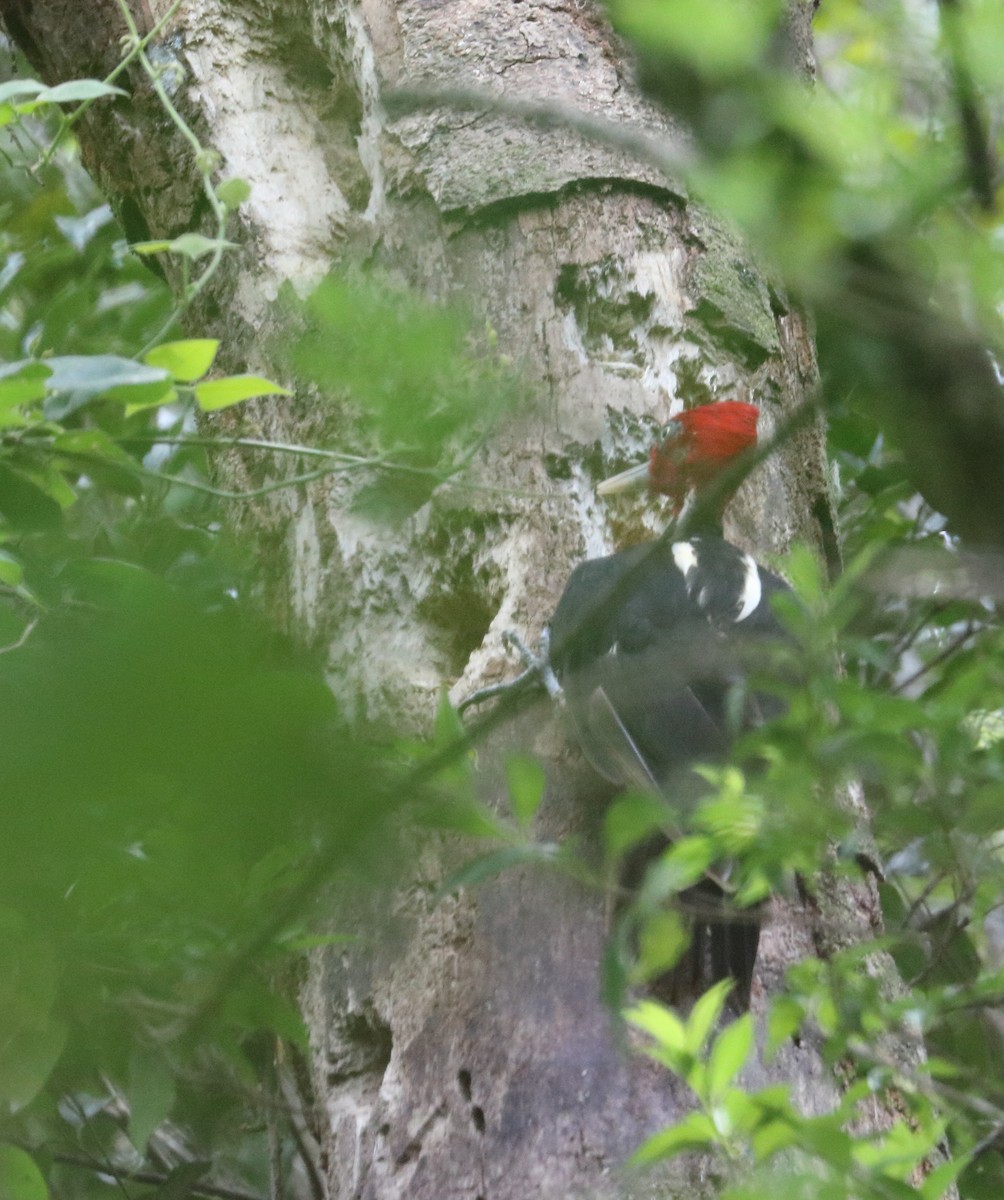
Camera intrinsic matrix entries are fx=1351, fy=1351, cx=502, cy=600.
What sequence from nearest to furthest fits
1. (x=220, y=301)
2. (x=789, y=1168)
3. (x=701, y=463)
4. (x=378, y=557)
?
(x=789, y=1168) < (x=701, y=463) < (x=378, y=557) < (x=220, y=301)

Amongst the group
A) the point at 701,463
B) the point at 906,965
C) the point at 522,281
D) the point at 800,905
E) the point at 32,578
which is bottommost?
the point at 906,965

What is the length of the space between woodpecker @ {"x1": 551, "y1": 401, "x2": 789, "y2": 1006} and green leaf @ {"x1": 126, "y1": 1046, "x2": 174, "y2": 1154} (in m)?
0.61

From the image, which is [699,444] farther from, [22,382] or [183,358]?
[22,382]

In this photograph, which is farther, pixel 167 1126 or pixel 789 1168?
pixel 167 1126

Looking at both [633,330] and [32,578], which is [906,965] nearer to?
[633,330]

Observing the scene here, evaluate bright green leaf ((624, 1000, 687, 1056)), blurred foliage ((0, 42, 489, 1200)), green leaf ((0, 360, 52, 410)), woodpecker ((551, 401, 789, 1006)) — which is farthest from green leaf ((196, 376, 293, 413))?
bright green leaf ((624, 1000, 687, 1056))

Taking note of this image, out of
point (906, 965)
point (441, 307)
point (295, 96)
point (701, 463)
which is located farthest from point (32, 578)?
A: point (906, 965)

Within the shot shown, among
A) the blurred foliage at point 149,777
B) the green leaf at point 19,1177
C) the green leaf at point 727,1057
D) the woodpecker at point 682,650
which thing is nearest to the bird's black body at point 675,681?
the woodpecker at point 682,650

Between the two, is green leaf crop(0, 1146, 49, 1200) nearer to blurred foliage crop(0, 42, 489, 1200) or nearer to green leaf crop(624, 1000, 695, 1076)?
blurred foliage crop(0, 42, 489, 1200)

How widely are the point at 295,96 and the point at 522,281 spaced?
2.44ft

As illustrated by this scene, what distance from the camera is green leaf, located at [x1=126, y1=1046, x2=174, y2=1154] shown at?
60.1 inches

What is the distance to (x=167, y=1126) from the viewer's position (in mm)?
2576

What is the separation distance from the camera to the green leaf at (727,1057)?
3.85 ft

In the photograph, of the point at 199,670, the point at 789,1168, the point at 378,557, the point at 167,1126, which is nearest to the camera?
the point at 199,670
